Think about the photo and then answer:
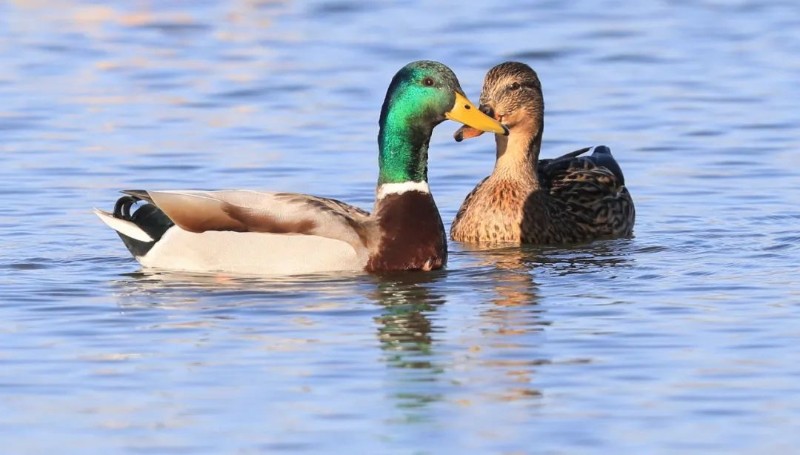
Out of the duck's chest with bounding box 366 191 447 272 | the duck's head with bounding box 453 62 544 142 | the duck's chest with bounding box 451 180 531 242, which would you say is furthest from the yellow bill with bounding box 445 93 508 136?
the duck's head with bounding box 453 62 544 142

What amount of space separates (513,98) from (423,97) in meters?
2.32

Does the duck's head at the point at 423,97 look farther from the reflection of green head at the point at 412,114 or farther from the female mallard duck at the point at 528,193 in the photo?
the female mallard duck at the point at 528,193

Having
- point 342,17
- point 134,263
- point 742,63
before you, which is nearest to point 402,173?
point 134,263

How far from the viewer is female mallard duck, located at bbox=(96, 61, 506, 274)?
473 inches

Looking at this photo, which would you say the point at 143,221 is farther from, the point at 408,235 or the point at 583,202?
the point at 583,202

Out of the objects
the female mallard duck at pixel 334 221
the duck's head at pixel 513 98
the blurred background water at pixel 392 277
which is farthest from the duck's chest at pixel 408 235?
the duck's head at pixel 513 98

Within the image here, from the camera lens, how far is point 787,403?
29.5 feet

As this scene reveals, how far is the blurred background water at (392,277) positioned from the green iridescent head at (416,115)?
2.34 feet

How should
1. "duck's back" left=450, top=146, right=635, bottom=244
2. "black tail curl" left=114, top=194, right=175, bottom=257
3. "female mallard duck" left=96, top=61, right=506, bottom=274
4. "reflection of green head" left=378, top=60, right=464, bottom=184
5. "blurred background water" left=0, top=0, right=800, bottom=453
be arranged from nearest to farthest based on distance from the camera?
"blurred background water" left=0, top=0, right=800, bottom=453 < "female mallard duck" left=96, top=61, right=506, bottom=274 < "reflection of green head" left=378, top=60, right=464, bottom=184 < "black tail curl" left=114, top=194, right=175, bottom=257 < "duck's back" left=450, top=146, right=635, bottom=244

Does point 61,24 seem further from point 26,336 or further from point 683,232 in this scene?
point 26,336

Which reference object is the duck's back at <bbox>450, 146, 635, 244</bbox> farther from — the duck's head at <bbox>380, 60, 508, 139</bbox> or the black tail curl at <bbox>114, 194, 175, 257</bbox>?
the black tail curl at <bbox>114, 194, 175, 257</bbox>

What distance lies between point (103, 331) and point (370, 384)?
1.87m

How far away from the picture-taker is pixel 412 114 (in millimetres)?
12250

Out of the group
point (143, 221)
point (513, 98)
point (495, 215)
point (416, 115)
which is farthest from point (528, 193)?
point (143, 221)
